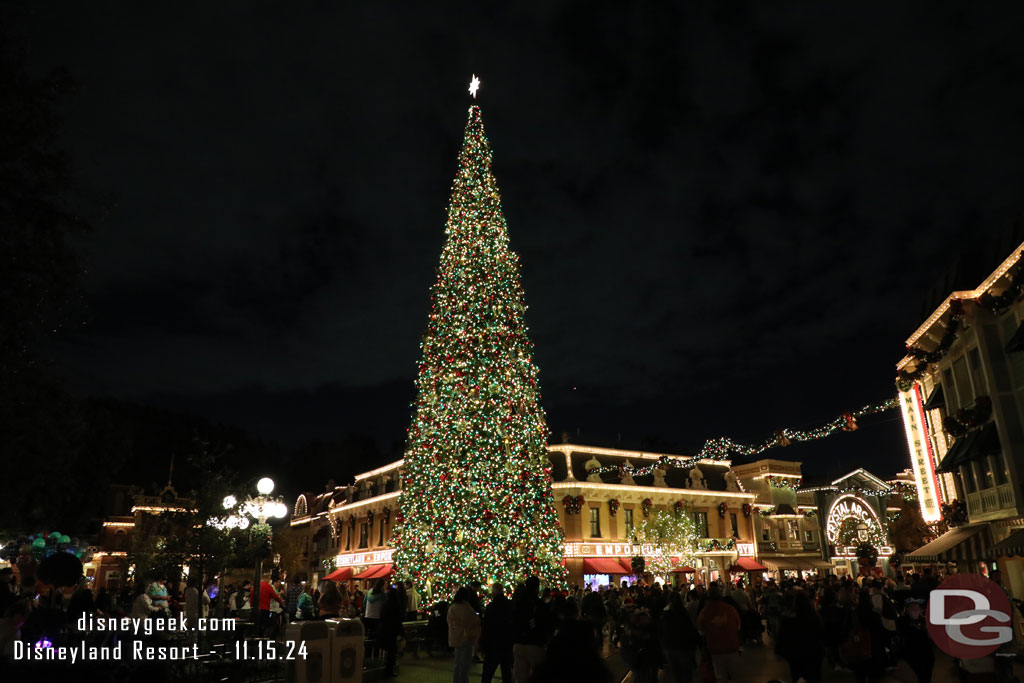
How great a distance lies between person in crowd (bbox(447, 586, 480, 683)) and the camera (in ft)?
31.8

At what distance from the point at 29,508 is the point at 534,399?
29.2 m

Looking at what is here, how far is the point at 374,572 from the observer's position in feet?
134

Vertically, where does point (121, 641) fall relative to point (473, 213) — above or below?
below

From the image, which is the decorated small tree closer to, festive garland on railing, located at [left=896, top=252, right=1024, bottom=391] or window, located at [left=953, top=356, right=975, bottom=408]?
festive garland on railing, located at [left=896, top=252, right=1024, bottom=391]

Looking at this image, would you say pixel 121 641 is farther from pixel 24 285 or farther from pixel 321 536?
pixel 321 536

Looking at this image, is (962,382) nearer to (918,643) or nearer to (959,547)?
(959,547)

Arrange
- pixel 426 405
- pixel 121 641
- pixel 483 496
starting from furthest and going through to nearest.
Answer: pixel 426 405, pixel 483 496, pixel 121 641

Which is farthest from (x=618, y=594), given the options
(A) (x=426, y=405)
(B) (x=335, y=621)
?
(B) (x=335, y=621)

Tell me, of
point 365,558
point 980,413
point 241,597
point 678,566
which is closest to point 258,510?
point 241,597

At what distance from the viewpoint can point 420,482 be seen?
2002 cm

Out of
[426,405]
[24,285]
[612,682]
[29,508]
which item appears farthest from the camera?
[29,508]

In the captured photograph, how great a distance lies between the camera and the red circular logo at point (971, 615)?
7.33 metres

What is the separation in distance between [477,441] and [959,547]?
1646 cm

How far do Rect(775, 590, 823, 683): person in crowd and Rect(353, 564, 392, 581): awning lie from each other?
32.2m
